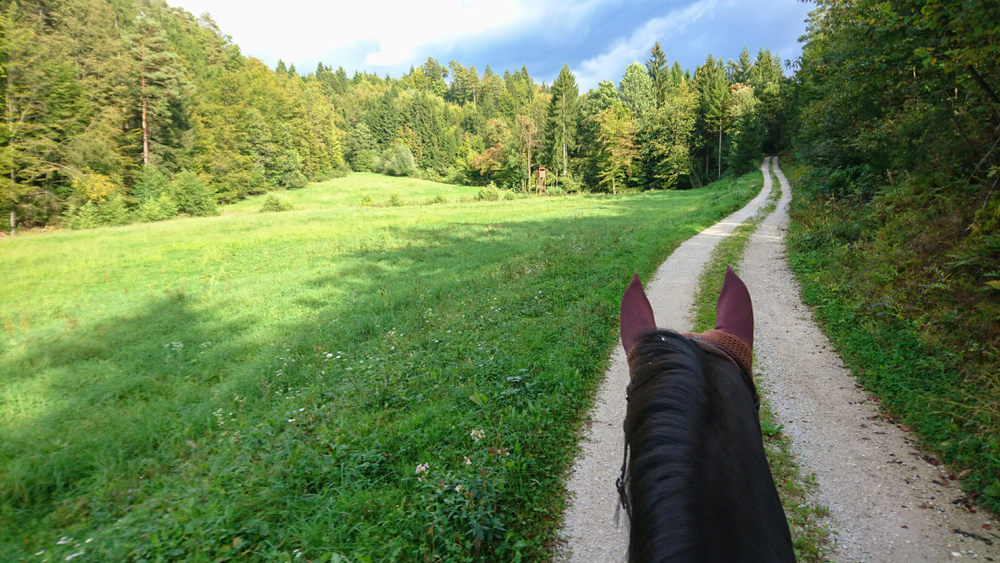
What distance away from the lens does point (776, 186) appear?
99.3 ft

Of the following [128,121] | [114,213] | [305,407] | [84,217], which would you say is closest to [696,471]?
[305,407]

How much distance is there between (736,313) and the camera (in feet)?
6.23

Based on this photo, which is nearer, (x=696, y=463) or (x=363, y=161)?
(x=696, y=463)

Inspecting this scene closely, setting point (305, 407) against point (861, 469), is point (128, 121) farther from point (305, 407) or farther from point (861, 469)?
point (861, 469)

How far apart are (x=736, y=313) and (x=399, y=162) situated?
77839 mm

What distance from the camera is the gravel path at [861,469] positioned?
9.30 feet

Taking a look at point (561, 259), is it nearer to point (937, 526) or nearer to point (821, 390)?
point (821, 390)

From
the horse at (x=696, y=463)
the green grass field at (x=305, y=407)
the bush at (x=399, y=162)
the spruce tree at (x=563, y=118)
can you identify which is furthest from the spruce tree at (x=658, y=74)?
the horse at (x=696, y=463)

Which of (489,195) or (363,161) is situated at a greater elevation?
(363,161)

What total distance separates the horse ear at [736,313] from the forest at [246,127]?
3594 cm

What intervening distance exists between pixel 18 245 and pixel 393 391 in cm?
2422

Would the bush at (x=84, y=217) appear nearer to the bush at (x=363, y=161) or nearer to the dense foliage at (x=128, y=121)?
the dense foliage at (x=128, y=121)

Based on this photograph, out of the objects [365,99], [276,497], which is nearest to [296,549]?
[276,497]

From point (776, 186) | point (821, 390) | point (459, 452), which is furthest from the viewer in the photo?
point (776, 186)
